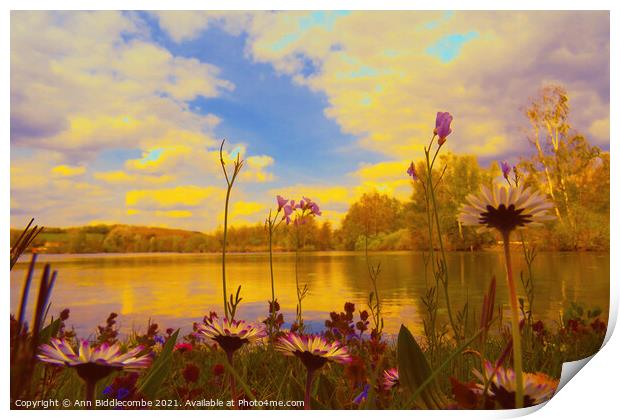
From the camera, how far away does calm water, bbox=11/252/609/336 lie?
5.51 ft

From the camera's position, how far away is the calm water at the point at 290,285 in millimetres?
1681

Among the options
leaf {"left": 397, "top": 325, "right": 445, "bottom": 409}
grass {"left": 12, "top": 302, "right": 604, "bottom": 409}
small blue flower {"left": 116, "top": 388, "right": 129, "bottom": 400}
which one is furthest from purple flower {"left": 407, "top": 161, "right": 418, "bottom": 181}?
small blue flower {"left": 116, "top": 388, "right": 129, "bottom": 400}

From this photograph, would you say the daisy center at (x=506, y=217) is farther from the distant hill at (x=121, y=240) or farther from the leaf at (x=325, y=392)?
the distant hill at (x=121, y=240)

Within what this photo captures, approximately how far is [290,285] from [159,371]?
0.64 metres

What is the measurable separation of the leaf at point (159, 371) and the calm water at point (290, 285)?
51 centimetres

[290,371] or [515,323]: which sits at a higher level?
[515,323]

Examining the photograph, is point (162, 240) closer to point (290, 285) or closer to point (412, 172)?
point (290, 285)

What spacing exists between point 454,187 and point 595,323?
65cm

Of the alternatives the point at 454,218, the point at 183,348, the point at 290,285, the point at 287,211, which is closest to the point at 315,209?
the point at 287,211

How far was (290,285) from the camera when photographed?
176 centimetres

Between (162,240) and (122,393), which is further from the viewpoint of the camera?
(162,240)

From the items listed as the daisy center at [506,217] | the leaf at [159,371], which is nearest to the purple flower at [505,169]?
the daisy center at [506,217]
